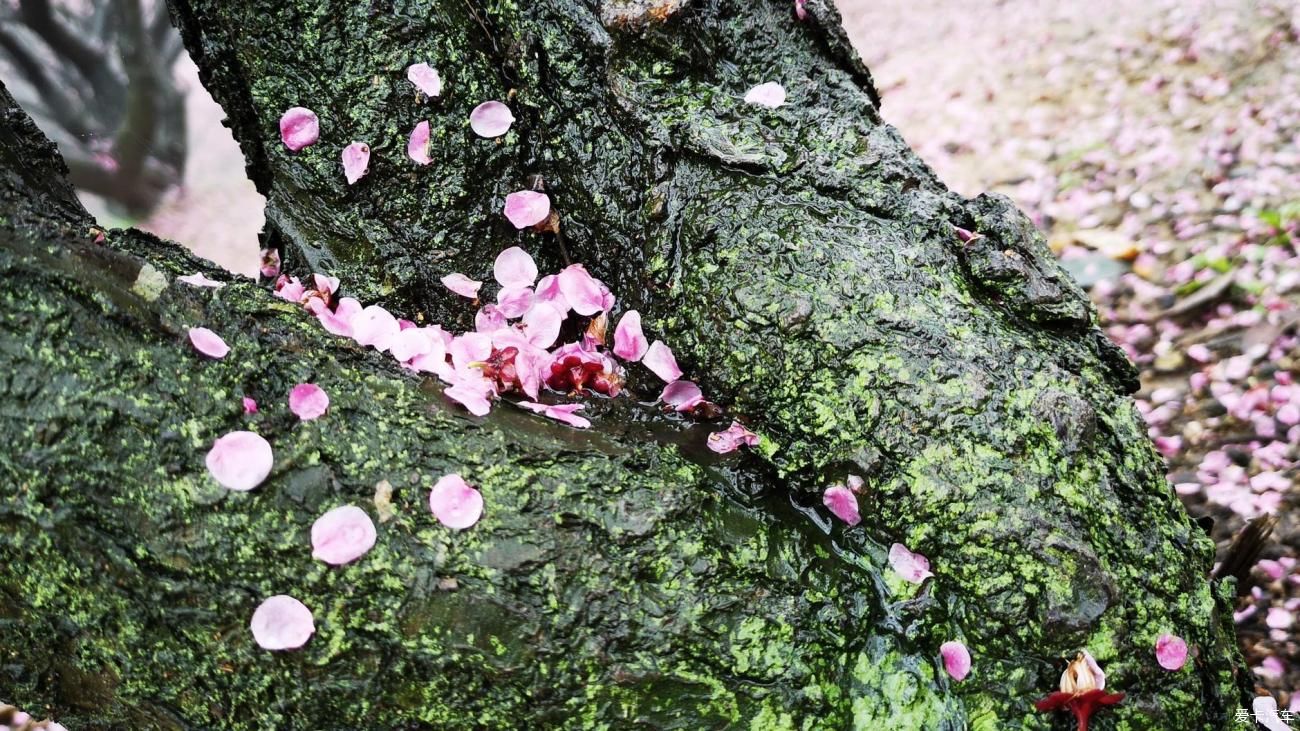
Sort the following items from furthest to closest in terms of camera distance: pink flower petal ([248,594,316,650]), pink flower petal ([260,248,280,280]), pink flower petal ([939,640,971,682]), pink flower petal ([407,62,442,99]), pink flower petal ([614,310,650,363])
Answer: pink flower petal ([260,248,280,280]), pink flower petal ([407,62,442,99]), pink flower petal ([614,310,650,363]), pink flower petal ([939,640,971,682]), pink flower petal ([248,594,316,650])

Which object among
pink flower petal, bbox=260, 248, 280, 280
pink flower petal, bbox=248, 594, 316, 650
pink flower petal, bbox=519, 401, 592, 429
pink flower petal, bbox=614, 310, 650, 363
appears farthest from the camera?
pink flower petal, bbox=260, 248, 280, 280

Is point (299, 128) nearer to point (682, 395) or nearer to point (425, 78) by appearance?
point (425, 78)

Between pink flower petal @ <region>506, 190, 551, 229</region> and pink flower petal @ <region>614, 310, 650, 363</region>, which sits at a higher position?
pink flower petal @ <region>506, 190, 551, 229</region>

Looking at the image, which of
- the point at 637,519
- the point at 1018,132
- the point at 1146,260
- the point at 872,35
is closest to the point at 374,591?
the point at 637,519

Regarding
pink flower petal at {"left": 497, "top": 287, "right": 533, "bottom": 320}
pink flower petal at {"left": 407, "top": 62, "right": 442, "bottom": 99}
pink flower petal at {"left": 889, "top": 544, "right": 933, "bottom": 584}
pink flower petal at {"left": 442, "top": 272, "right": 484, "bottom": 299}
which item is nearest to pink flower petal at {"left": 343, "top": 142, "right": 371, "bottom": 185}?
pink flower petal at {"left": 407, "top": 62, "right": 442, "bottom": 99}

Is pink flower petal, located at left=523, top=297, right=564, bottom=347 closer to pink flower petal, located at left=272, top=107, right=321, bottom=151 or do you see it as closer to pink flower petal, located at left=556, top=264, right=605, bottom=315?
pink flower petal, located at left=556, top=264, right=605, bottom=315

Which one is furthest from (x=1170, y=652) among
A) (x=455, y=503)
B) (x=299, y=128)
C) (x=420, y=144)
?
(x=299, y=128)

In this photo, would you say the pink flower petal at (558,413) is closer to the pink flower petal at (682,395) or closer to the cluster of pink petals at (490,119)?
the pink flower petal at (682,395)
